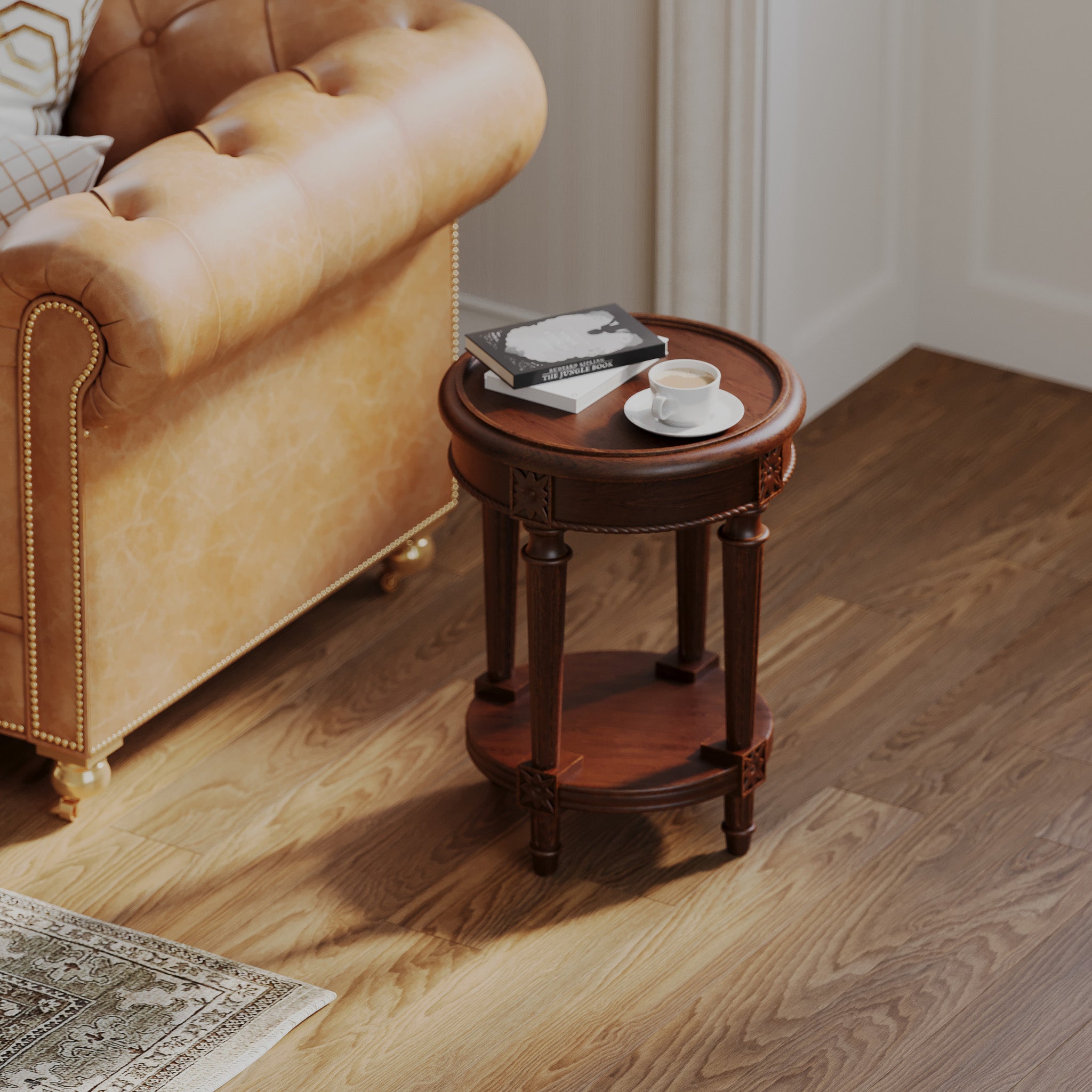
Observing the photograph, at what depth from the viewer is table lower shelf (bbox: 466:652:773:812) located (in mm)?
1913

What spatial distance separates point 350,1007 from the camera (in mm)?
1778

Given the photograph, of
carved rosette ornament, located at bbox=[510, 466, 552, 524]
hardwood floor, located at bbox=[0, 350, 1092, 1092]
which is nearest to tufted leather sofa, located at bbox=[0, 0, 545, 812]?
hardwood floor, located at bbox=[0, 350, 1092, 1092]

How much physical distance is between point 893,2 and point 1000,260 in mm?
512

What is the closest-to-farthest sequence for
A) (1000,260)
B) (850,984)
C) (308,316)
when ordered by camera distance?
(850,984), (308,316), (1000,260)

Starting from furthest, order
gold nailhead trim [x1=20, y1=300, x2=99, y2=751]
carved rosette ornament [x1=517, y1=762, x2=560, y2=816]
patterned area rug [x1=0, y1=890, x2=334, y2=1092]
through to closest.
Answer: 1. carved rosette ornament [x1=517, y1=762, x2=560, y2=816]
2. gold nailhead trim [x1=20, y1=300, x2=99, y2=751]
3. patterned area rug [x1=0, y1=890, x2=334, y2=1092]

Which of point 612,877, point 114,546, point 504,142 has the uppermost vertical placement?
point 504,142

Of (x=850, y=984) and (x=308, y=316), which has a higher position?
(x=308, y=316)

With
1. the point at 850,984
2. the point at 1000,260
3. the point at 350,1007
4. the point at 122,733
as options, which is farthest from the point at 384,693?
the point at 1000,260

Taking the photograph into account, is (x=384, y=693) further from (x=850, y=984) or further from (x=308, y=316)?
(x=850, y=984)

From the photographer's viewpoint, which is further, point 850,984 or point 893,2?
point 893,2

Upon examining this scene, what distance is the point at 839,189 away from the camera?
9.84 ft

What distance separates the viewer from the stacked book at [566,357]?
180cm

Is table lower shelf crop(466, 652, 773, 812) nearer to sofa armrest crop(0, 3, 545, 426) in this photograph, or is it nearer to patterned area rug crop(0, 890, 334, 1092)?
patterned area rug crop(0, 890, 334, 1092)

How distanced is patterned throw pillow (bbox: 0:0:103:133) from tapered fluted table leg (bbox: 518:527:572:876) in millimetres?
967
